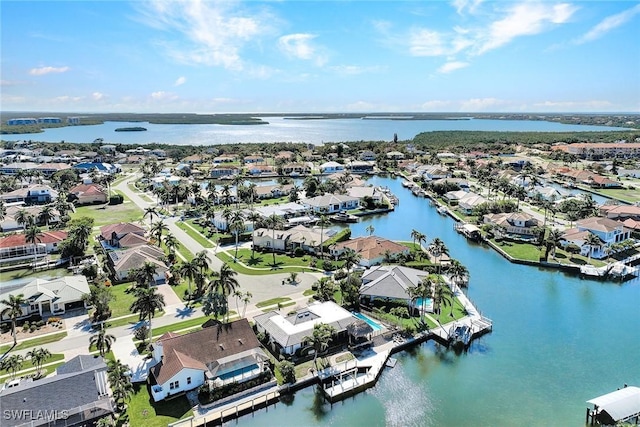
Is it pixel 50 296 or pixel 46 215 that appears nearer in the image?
pixel 50 296

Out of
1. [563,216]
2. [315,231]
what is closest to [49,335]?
[315,231]

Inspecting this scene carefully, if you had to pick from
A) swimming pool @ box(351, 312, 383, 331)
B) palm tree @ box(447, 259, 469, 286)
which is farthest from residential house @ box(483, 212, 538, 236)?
swimming pool @ box(351, 312, 383, 331)

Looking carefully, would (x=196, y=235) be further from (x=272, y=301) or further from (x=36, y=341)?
(x=36, y=341)

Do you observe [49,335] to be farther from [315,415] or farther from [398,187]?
[398,187]

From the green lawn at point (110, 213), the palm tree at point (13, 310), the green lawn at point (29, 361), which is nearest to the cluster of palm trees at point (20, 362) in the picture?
the green lawn at point (29, 361)

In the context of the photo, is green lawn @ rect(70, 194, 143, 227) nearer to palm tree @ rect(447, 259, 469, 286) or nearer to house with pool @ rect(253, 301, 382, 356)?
house with pool @ rect(253, 301, 382, 356)

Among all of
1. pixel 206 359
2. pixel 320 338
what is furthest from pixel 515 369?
pixel 206 359
